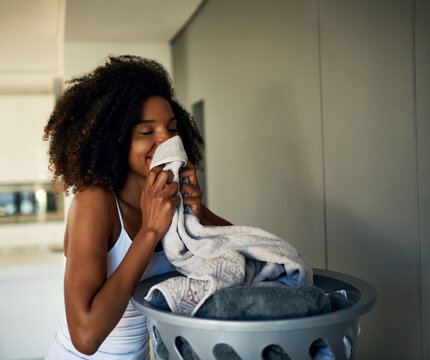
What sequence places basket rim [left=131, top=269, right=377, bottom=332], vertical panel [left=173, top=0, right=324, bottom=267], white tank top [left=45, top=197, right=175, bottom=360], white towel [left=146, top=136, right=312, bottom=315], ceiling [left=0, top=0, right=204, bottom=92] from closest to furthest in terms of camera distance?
basket rim [left=131, top=269, right=377, bottom=332] < white towel [left=146, top=136, right=312, bottom=315] < white tank top [left=45, top=197, right=175, bottom=360] < vertical panel [left=173, top=0, right=324, bottom=267] < ceiling [left=0, top=0, right=204, bottom=92]

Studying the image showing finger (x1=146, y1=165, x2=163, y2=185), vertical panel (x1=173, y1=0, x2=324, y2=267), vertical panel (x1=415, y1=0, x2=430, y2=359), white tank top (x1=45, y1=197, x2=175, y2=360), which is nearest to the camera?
finger (x1=146, y1=165, x2=163, y2=185)

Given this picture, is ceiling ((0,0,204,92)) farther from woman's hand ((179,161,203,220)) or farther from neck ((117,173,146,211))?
woman's hand ((179,161,203,220))

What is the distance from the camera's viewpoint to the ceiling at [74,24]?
3.38 m

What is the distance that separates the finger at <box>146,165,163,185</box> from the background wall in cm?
72

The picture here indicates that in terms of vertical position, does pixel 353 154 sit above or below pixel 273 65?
below

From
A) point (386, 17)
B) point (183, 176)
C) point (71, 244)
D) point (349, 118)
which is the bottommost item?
point (71, 244)

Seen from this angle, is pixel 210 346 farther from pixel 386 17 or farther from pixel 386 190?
pixel 386 17

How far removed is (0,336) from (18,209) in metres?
2.92

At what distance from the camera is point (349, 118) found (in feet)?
5.49

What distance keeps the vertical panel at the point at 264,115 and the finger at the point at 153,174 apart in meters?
0.97

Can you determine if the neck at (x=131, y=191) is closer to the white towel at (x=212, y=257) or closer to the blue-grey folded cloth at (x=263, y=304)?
the white towel at (x=212, y=257)

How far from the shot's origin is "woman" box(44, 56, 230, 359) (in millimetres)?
960

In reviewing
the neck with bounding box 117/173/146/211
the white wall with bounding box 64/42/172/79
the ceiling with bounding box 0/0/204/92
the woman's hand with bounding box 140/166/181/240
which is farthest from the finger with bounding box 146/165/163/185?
the white wall with bounding box 64/42/172/79

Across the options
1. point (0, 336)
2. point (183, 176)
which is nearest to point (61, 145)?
point (183, 176)
